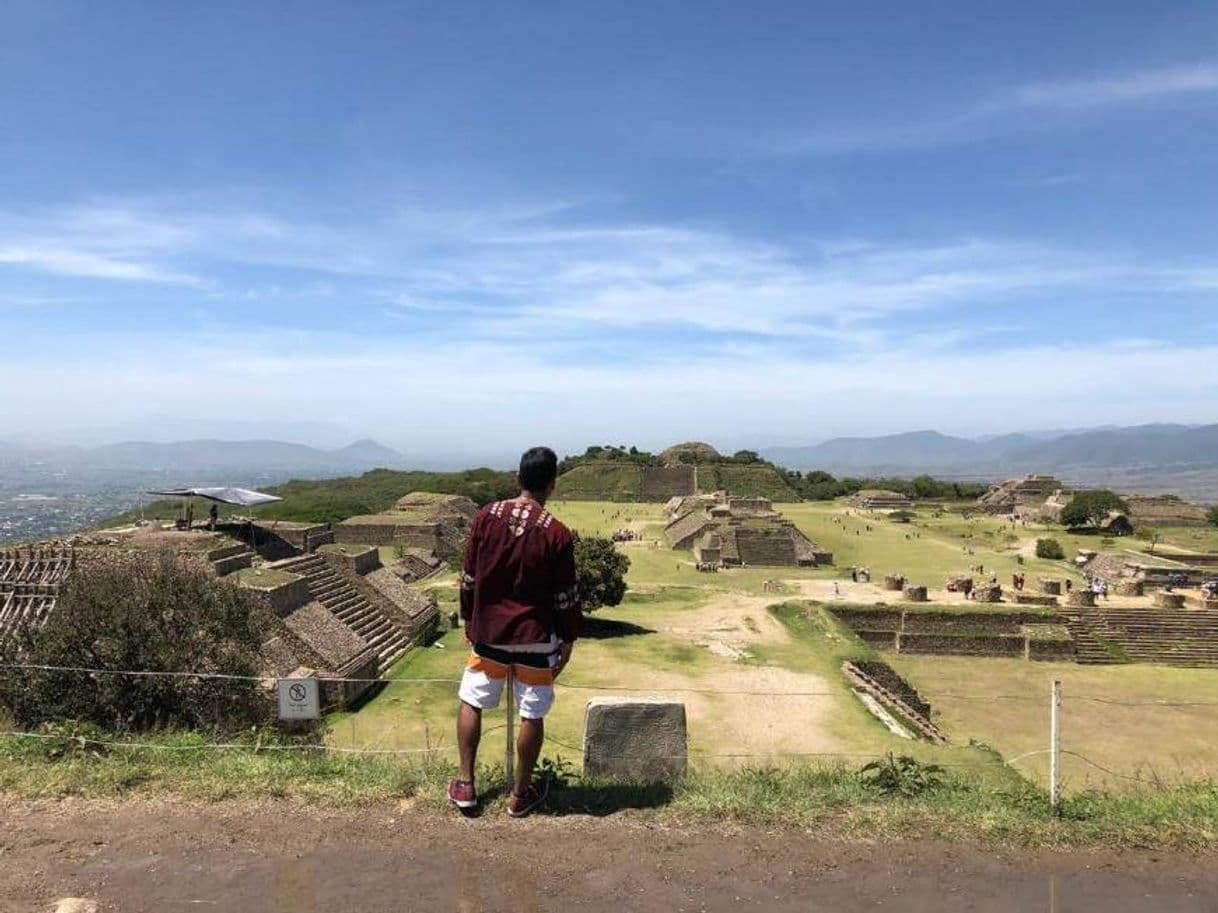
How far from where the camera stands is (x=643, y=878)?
409 centimetres

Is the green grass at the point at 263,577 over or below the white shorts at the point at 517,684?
below

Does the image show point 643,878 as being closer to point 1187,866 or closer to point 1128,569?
point 1187,866

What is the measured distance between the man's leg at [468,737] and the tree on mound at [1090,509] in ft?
176

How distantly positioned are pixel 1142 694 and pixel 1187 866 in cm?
1905

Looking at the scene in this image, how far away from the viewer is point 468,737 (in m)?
4.64

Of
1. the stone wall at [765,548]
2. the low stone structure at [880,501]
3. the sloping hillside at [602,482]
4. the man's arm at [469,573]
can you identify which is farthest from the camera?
the sloping hillside at [602,482]

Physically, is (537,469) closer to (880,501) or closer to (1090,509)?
(1090,509)

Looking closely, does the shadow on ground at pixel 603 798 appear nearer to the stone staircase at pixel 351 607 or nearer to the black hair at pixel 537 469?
the black hair at pixel 537 469

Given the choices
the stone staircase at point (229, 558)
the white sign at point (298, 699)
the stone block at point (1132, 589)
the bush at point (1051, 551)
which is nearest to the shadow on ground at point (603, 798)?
the white sign at point (298, 699)

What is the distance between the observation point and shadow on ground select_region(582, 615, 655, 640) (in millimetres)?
21050

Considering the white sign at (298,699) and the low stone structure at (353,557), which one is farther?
the low stone structure at (353,557)

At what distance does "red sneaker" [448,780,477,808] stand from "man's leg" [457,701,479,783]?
3 centimetres

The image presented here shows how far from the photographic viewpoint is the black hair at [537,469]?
185 inches

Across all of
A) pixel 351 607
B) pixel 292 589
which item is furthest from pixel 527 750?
pixel 351 607
